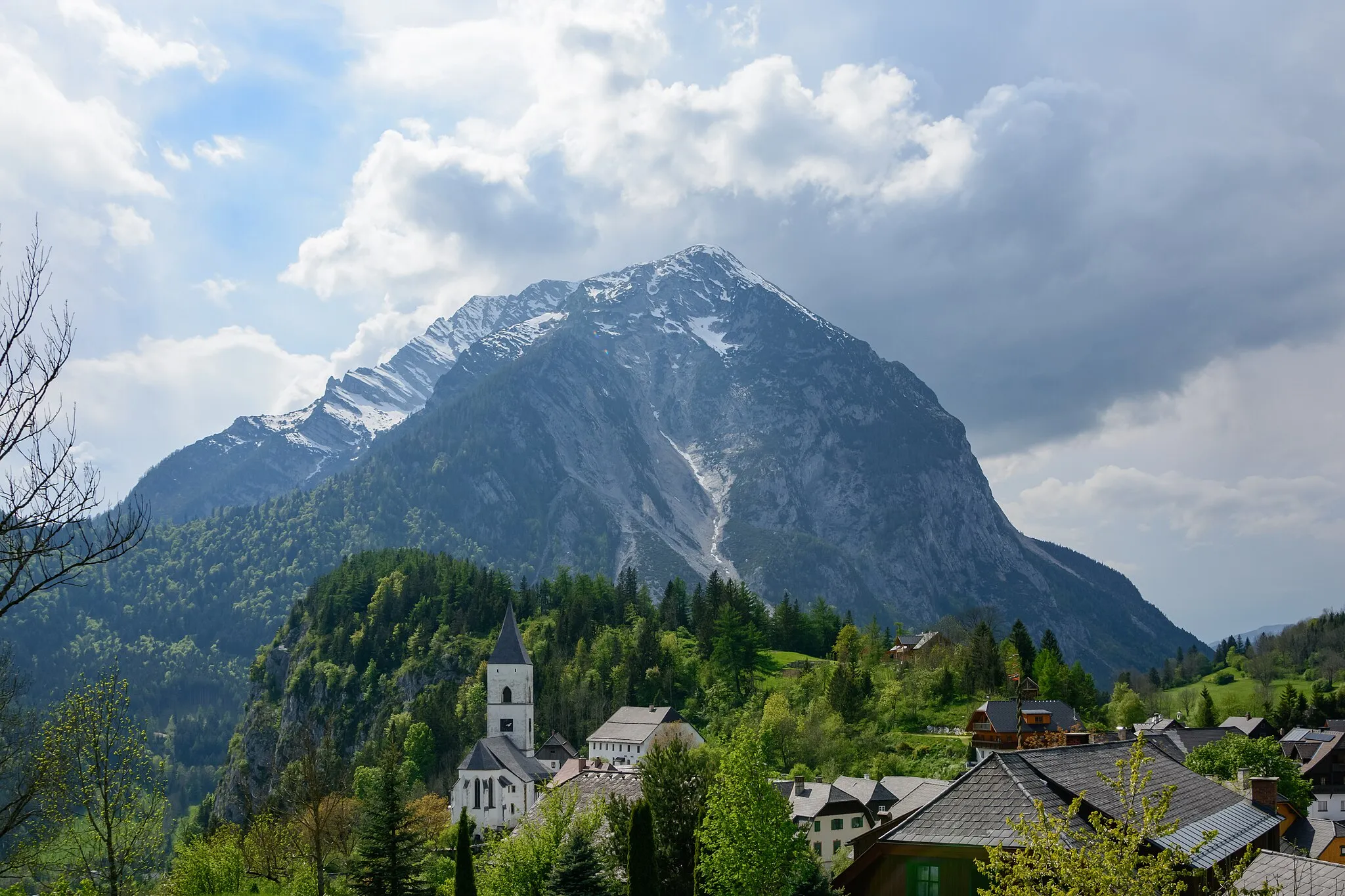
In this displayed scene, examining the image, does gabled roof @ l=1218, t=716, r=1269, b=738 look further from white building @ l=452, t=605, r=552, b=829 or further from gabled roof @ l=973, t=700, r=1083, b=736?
white building @ l=452, t=605, r=552, b=829

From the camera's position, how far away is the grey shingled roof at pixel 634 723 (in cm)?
10988

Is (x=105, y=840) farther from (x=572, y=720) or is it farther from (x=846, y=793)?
(x=572, y=720)

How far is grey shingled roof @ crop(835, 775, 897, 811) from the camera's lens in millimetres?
71750

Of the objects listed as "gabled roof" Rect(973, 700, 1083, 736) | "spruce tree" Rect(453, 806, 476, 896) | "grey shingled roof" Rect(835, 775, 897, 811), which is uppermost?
"gabled roof" Rect(973, 700, 1083, 736)

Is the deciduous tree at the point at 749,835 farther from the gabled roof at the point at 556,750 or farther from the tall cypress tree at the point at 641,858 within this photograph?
the gabled roof at the point at 556,750

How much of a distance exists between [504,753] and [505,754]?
0.15 metres

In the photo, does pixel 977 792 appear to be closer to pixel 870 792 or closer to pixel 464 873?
pixel 464 873

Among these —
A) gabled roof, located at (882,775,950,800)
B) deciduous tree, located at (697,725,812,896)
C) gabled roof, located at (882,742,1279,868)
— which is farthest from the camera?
gabled roof, located at (882,775,950,800)

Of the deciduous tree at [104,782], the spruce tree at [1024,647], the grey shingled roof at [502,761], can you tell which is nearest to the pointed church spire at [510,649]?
the grey shingled roof at [502,761]


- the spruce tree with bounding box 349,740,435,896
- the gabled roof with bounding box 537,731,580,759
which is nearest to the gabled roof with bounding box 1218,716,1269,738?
the gabled roof with bounding box 537,731,580,759

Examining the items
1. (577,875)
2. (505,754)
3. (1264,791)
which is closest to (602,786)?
(577,875)

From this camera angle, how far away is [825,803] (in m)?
69.6

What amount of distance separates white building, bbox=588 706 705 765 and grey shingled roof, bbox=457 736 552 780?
7752mm

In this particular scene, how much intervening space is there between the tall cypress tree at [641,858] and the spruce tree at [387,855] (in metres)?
11.1
